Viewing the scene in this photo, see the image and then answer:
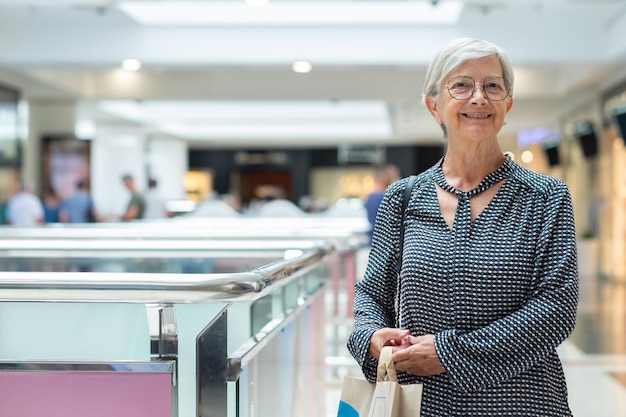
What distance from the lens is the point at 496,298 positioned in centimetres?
171

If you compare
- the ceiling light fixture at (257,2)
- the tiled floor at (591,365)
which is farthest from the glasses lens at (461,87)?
the ceiling light fixture at (257,2)

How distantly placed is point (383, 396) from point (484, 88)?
25.7 inches

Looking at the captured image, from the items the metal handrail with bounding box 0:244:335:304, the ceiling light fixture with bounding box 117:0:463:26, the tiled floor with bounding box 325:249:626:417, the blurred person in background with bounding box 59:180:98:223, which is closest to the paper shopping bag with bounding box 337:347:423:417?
the metal handrail with bounding box 0:244:335:304

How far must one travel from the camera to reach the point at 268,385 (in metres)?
2.34

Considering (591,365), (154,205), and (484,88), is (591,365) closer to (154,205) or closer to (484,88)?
(484,88)

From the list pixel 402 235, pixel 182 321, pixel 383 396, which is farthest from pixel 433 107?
pixel 182 321

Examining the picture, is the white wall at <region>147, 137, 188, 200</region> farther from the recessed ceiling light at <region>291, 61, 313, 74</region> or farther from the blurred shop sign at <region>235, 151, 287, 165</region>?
the recessed ceiling light at <region>291, 61, 313, 74</region>

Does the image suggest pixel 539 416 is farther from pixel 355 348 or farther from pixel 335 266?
pixel 335 266

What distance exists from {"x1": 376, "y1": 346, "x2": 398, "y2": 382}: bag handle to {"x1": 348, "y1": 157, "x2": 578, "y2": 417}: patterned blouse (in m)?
0.09

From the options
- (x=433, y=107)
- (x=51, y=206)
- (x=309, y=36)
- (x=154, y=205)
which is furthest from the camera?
(x=154, y=205)

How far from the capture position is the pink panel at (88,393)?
164 centimetres

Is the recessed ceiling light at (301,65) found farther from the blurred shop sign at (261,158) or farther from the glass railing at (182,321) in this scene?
the blurred shop sign at (261,158)

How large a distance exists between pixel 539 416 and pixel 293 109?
65.6ft

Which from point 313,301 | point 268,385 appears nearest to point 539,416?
point 268,385
